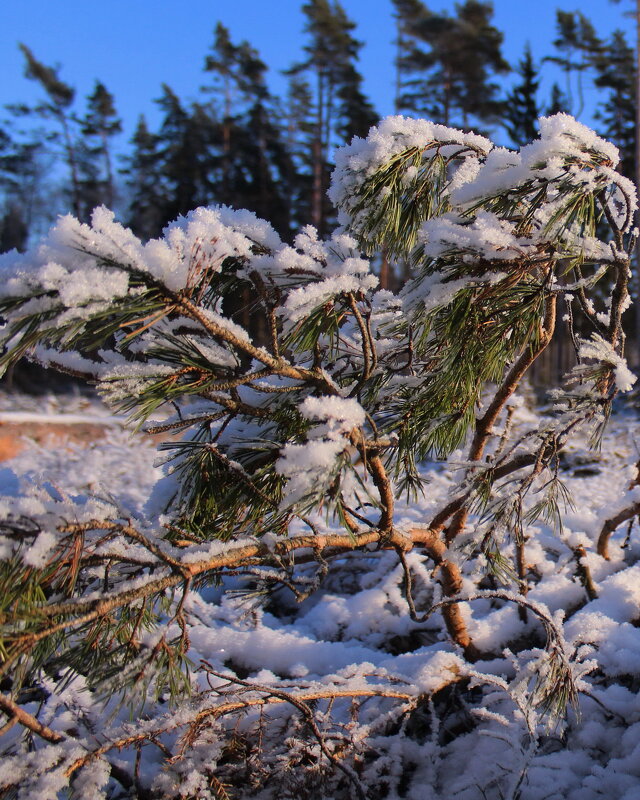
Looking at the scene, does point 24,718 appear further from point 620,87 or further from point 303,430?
point 620,87

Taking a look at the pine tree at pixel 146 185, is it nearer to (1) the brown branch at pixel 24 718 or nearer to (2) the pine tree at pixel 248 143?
(2) the pine tree at pixel 248 143

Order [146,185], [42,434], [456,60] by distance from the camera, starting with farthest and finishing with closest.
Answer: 1. [146,185]
2. [456,60]
3. [42,434]

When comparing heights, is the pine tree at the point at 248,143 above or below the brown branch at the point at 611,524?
above

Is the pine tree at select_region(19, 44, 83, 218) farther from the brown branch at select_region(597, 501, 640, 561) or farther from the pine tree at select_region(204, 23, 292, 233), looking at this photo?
the brown branch at select_region(597, 501, 640, 561)

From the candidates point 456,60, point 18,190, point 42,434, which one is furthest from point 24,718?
point 18,190

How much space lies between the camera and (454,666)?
214 centimetres

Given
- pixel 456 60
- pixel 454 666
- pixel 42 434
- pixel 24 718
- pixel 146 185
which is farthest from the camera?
pixel 146 185

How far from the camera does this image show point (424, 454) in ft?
5.98

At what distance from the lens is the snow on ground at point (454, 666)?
70.7 inches

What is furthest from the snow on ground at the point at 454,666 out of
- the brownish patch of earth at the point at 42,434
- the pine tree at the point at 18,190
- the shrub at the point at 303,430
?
the pine tree at the point at 18,190

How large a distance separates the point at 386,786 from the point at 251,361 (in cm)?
152

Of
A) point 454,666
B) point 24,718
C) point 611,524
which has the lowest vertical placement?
point 454,666

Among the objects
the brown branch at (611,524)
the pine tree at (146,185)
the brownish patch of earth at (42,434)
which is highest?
the pine tree at (146,185)

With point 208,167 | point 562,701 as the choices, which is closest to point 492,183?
point 562,701
